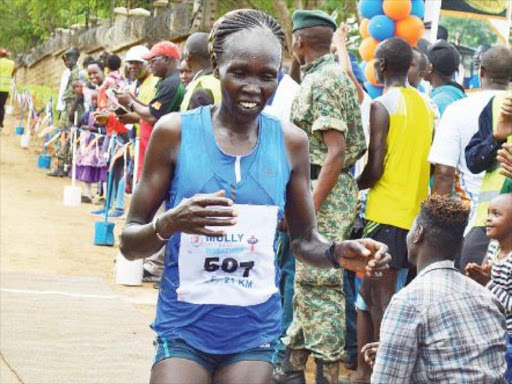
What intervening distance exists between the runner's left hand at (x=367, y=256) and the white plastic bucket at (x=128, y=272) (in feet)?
21.6

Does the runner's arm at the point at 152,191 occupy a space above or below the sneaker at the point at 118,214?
above

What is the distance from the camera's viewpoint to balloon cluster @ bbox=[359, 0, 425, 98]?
10.3 meters

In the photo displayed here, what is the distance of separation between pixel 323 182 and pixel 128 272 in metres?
4.21

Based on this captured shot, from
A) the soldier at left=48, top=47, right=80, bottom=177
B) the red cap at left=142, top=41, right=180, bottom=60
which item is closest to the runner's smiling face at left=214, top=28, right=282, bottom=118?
the red cap at left=142, top=41, right=180, bottom=60

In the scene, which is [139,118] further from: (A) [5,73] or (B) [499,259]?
(A) [5,73]

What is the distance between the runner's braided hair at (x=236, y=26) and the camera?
12.5 feet

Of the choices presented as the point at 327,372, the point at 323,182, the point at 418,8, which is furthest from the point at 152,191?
the point at 418,8

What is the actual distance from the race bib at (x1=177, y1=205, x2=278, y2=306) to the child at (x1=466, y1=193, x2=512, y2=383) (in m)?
1.82

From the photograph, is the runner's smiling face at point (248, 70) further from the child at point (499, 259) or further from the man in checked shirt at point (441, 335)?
the child at point (499, 259)

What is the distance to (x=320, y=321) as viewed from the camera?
653cm

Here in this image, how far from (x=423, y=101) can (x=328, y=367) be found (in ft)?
5.84

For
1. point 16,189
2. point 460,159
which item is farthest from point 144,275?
point 16,189

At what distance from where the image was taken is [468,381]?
4.36 metres

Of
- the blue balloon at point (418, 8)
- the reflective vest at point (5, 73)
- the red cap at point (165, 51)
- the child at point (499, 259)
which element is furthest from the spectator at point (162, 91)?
the reflective vest at point (5, 73)
